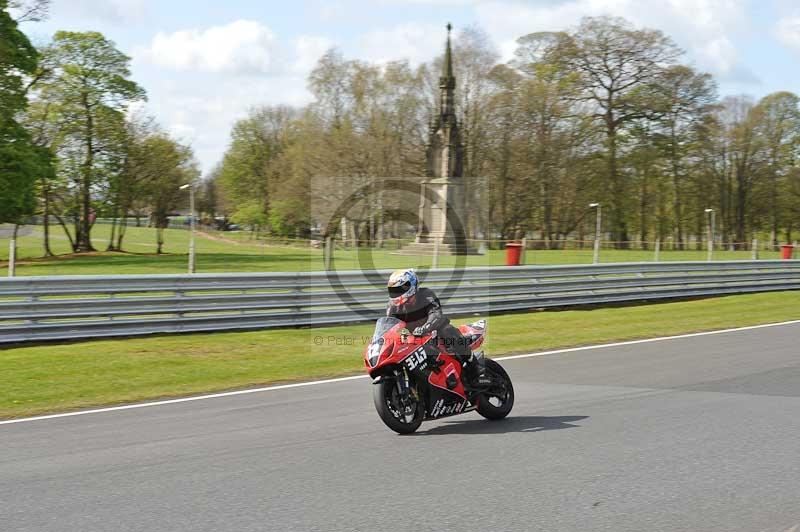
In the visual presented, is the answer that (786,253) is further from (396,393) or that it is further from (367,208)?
(396,393)

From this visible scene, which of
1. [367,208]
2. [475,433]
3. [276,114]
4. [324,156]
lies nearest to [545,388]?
[475,433]

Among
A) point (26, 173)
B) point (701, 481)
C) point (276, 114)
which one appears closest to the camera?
point (701, 481)

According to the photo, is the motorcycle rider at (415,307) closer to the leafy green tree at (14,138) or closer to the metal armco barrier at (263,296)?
the metal armco barrier at (263,296)

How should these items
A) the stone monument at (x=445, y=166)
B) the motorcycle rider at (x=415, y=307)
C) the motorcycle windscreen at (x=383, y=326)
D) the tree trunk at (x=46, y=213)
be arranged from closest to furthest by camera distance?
the motorcycle windscreen at (x=383, y=326), the motorcycle rider at (x=415, y=307), the tree trunk at (x=46, y=213), the stone monument at (x=445, y=166)

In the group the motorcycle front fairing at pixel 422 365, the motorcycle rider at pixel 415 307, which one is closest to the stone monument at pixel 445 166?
the motorcycle front fairing at pixel 422 365

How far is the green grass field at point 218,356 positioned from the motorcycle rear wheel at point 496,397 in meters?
3.80

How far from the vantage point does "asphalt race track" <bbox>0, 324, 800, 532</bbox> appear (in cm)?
536

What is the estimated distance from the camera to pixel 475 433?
8055mm

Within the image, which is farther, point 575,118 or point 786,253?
point 575,118

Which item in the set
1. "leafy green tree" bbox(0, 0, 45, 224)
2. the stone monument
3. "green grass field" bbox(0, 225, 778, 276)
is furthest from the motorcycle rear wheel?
the stone monument

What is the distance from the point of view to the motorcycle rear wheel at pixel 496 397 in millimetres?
8633

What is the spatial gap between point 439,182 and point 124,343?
1571 inches

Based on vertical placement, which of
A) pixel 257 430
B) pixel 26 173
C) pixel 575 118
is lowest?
pixel 257 430

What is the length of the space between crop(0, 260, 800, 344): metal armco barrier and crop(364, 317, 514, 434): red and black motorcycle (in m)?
7.87
